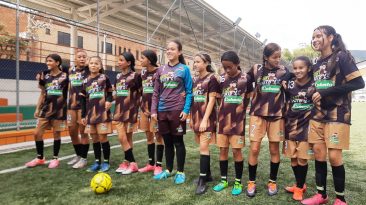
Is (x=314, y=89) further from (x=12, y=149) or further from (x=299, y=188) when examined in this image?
(x=12, y=149)

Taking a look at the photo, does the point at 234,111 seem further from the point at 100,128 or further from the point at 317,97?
the point at 100,128

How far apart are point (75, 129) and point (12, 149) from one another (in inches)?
90.2

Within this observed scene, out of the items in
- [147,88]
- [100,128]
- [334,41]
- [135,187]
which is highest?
[334,41]

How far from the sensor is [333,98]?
132 inches

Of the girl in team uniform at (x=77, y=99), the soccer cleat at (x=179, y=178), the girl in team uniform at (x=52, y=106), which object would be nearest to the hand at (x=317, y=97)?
the soccer cleat at (x=179, y=178)

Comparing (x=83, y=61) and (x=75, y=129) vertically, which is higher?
(x=83, y=61)

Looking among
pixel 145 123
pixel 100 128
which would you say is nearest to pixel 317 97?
pixel 145 123

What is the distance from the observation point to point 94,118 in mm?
4992

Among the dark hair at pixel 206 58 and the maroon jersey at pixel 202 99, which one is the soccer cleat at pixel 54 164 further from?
the dark hair at pixel 206 58

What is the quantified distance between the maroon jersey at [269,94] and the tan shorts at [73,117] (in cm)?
308

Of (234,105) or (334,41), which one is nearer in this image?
(334,41)

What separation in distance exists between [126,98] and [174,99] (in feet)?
3.33

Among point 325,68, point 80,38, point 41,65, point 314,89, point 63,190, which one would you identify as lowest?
point 63,190

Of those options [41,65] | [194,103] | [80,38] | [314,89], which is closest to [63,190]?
[194,103]
